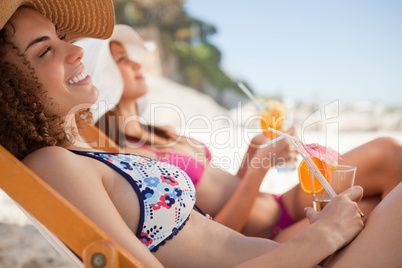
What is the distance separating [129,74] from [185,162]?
889 millimetres

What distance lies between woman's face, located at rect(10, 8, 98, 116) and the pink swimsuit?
925 mm

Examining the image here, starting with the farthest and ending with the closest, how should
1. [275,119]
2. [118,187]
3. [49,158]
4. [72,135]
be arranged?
1. [275,119]
2. [72,135]
3. [118,187]
4. [49,158]

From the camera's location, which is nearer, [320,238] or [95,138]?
[320,238]

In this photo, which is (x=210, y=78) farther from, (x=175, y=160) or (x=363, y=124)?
(x=175, y=160)

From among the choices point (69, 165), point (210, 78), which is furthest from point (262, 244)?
point (210, 78)

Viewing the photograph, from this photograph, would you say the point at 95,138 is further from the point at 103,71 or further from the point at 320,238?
the point at 320,238

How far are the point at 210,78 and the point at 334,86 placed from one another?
26974 mm

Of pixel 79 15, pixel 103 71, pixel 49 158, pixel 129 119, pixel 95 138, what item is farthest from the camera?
pixel 129 119

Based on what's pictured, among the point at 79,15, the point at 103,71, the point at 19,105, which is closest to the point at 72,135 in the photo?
the point at 19,105

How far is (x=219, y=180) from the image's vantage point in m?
2.33

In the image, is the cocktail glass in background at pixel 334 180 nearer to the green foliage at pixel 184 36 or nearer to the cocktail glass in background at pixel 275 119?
the cocktail glass in background at pixel 275 119

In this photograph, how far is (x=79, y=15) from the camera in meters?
1.76

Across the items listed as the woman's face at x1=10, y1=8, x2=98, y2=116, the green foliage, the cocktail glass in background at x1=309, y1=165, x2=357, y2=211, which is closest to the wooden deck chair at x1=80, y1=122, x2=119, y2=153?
the woman's face at x1=10, y1=8, x2=98, y2=116

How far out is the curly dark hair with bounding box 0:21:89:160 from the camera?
1.26 meters
